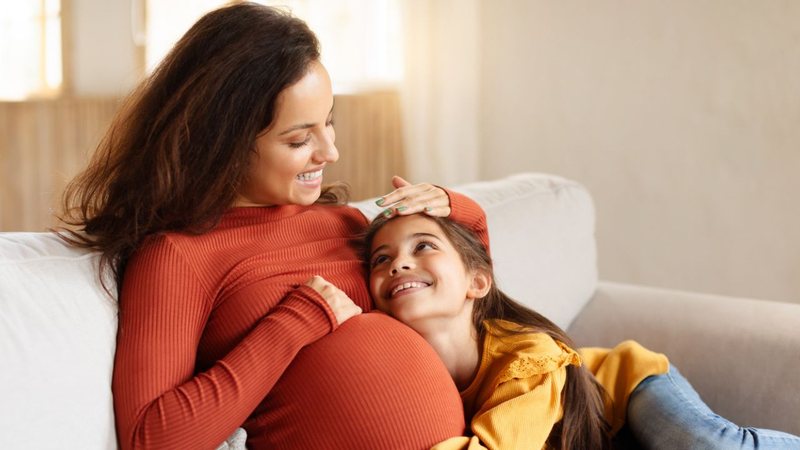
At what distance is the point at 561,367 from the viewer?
149cm

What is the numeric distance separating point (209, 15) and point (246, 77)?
0.13 m

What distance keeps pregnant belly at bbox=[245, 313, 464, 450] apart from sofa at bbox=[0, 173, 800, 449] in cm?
25

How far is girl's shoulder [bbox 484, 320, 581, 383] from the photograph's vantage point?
1438 mm

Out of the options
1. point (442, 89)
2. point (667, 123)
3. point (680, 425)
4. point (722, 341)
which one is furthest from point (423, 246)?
point (442, 89)

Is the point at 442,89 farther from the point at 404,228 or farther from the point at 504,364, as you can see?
the point at 504,364

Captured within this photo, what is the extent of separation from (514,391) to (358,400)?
27cm

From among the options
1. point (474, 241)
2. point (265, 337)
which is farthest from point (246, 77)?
point (474, 241)

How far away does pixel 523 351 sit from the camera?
1.46 metres

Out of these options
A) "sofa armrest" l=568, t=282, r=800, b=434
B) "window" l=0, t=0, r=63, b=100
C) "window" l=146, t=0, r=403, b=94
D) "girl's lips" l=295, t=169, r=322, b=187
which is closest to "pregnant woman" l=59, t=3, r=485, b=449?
"girl's lips" l=295, t=169, r=322, b=187

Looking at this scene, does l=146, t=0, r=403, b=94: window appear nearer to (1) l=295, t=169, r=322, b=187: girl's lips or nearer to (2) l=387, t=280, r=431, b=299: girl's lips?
(1) l=295, t=169, r=322, b=187: girl's lips

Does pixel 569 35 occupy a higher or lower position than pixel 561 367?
higher

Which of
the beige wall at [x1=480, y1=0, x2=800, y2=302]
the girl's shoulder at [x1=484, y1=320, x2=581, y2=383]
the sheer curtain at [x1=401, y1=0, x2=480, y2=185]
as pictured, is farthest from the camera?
the sheer curtain at [x1=401, y1=0, x2=480, y2=185]

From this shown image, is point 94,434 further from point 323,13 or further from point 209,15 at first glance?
point 323,13

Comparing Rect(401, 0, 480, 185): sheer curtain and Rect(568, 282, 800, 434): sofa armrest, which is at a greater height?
Rect(401, 0, 480, 185): sheer curtain
